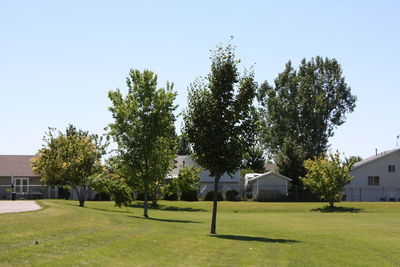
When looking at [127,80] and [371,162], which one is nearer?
[127,80]

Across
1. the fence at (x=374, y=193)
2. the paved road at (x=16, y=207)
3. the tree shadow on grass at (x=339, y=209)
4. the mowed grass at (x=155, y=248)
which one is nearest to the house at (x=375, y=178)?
the fence at (x=374, y=193)

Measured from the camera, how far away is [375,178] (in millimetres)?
83062

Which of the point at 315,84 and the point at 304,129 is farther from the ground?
the point at 315,84

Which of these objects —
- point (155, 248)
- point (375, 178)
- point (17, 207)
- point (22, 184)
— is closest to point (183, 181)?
point (22, 184)

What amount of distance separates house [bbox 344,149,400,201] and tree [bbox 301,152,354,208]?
1447 centimetres

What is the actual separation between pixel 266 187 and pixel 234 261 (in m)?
65.7

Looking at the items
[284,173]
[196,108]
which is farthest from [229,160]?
[284,173]

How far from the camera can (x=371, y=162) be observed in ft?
272

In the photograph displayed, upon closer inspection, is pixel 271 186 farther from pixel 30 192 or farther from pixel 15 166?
pixel 15 166

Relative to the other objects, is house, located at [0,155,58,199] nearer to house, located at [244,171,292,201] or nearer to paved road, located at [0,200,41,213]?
house, located at [244,171,292,201]

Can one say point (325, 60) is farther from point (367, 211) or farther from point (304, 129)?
point (367, 211)

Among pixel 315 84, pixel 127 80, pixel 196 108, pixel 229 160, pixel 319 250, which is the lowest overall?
pixel 319 250

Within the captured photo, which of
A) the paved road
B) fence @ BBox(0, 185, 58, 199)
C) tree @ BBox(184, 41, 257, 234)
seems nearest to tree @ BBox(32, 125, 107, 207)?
fence @ BBox(0, 185, 58, 199)

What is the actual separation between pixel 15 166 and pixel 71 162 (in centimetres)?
2667
